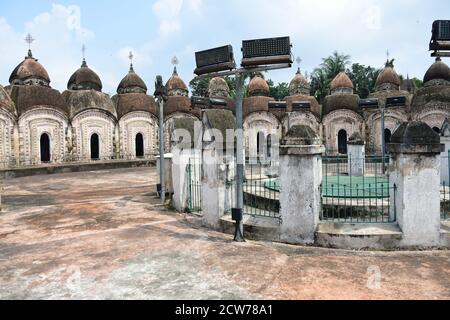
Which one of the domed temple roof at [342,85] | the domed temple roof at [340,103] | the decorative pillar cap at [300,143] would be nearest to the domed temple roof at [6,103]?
the decorative pillar cap at [300,143]

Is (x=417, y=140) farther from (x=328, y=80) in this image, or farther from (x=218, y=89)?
(x=328, y=80)

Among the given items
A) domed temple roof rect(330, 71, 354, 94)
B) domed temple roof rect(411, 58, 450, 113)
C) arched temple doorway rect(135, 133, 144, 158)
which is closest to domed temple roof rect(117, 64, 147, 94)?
arched temple doorway rect(135, 133, 144, 158)

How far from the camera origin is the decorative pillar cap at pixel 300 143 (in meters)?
6.23

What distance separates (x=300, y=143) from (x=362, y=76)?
5113 centimetres

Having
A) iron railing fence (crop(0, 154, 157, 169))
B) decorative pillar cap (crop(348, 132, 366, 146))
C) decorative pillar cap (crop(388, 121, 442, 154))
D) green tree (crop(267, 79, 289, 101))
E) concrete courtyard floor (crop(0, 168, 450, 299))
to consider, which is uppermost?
green tree (crop(267, 79, 289, 101))

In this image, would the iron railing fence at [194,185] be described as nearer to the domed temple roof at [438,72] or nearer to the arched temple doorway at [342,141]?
the arched temple doorway at [342,141]

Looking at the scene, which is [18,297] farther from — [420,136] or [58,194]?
[58,194]

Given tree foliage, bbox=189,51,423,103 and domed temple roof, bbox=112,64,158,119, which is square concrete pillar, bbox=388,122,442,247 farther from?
tree foliage, bbox=189,51,423,103

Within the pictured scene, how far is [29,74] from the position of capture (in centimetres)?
2709

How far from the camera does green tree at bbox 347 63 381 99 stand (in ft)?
170

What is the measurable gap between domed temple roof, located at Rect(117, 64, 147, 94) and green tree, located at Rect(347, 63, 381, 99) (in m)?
32.7

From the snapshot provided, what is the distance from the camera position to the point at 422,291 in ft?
13.8

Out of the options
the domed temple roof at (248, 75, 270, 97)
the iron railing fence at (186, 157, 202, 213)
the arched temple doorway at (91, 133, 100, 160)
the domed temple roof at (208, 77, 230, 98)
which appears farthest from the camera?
the domed temple roof at (248, 75, 270, 97)
